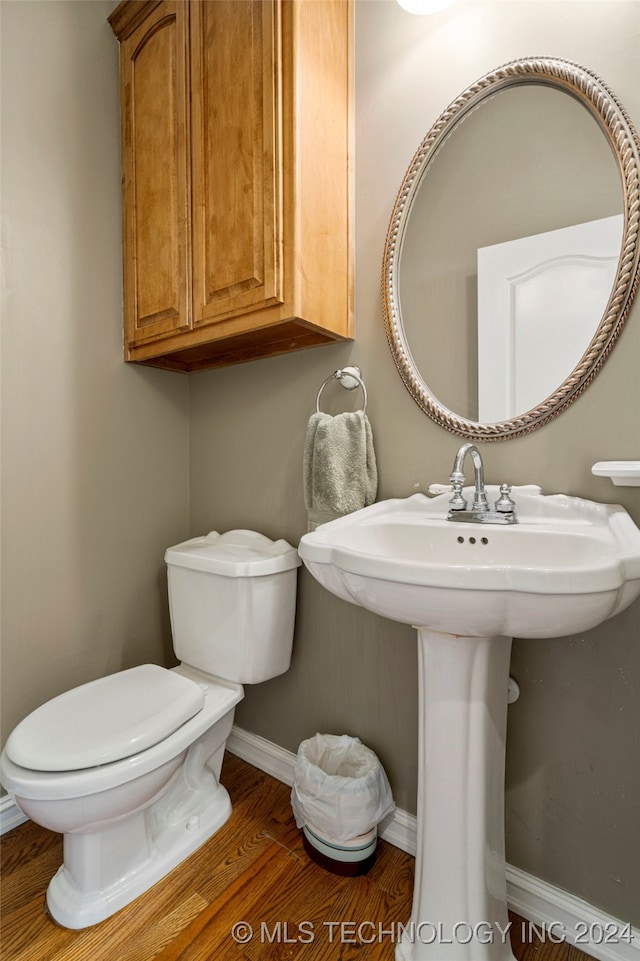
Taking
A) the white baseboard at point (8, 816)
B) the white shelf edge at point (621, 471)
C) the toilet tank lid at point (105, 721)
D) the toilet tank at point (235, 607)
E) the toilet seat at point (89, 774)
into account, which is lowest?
the white baseboard at point (8, 816)

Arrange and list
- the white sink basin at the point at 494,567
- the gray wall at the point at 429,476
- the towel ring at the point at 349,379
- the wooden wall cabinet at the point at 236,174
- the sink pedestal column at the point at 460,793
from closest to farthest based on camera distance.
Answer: the white sink basin at the point at 494,567
the sink pedestal column at the point at 460,793
the gray wall at the point at 429,476
the wooden wall cabinet at the point at 236,174
the towel ring at the point at 349,379

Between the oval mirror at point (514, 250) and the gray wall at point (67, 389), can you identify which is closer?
the oval mirror at point (514, 250)

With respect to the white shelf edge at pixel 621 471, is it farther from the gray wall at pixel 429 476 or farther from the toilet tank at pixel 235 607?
the toilet tank at pixel 235 607

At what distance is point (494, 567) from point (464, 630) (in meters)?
0.14

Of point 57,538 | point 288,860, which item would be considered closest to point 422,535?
point 288,860

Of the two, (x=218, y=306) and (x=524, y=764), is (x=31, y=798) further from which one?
(x=218, y=306)

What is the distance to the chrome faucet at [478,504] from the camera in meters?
0.98

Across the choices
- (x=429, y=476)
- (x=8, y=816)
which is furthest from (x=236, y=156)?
(x=8, y=816)

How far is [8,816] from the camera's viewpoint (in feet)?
4.35

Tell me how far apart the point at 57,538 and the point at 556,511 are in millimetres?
1403

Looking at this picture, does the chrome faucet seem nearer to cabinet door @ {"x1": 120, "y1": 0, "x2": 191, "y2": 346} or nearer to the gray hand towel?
the gray hand towel

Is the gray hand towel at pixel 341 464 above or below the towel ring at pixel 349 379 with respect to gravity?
below

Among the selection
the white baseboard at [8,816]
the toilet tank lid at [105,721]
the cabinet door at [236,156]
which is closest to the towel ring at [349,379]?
the cabinet door at [236,156]

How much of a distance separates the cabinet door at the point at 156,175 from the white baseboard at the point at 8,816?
1.43 m
